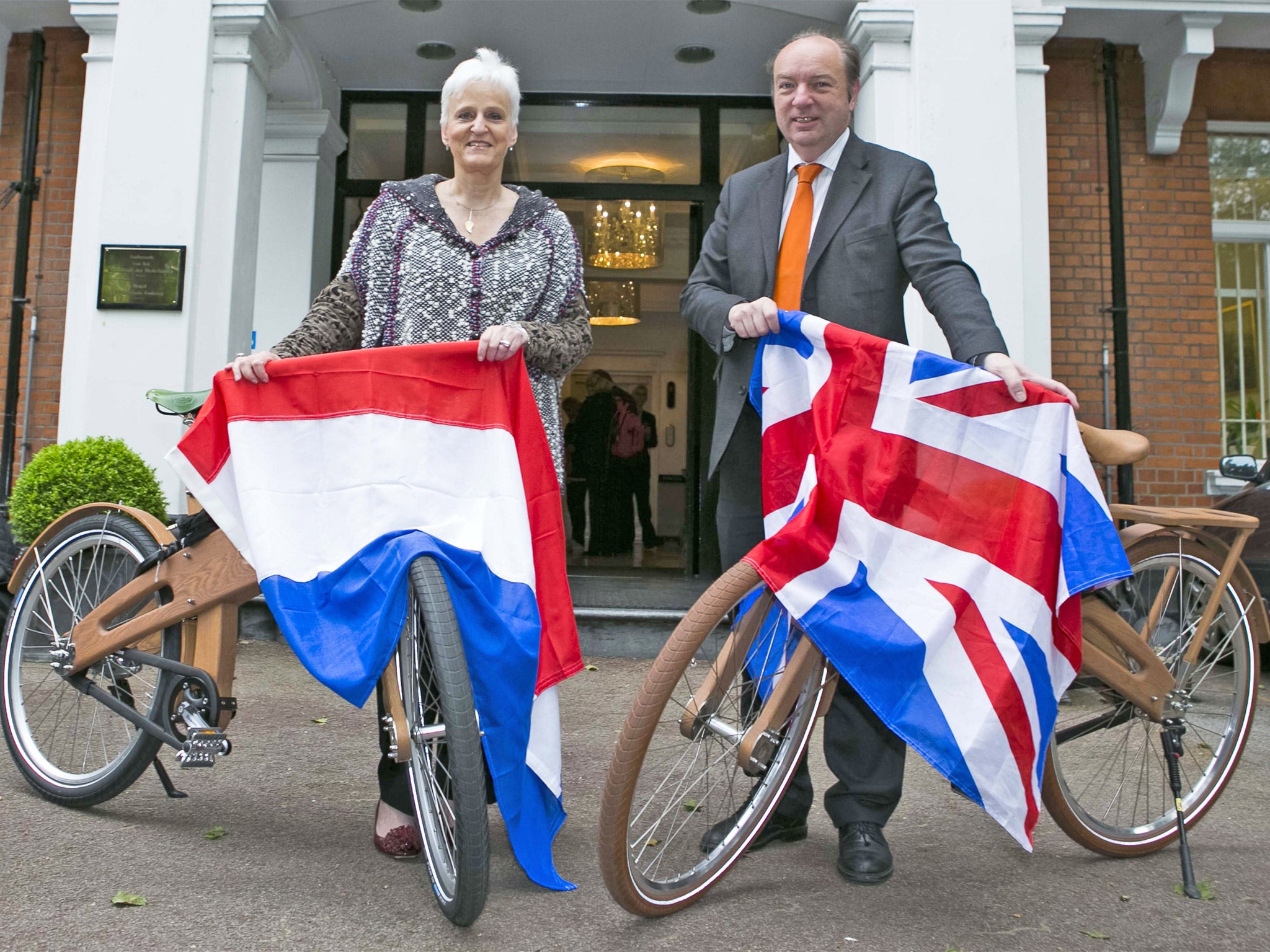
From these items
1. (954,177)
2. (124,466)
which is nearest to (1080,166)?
(954,177)

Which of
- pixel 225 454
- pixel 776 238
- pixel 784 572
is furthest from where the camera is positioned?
pixel 776 238

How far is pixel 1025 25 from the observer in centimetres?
620

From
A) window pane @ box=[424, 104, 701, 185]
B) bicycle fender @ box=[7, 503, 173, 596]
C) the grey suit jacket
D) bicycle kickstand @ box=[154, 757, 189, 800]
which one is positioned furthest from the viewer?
window pane @ box=[424, 104, 701, 185]

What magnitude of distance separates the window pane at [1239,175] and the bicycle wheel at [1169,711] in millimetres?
5693

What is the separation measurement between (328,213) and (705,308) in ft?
20.3

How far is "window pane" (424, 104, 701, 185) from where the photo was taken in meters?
8.05

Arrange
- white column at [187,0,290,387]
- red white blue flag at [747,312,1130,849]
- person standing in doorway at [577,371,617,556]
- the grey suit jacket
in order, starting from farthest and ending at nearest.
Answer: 1. person standing in doorway at [577,371,617,556]
2. white column at [187,0,290,387]
3. the grey suit jacket
4. red white blue flag at [747,312,1130,849]

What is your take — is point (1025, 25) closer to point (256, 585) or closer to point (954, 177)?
point (954, 177)

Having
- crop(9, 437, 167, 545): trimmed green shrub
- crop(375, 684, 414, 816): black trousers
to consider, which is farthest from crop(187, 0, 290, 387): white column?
crop(375, 684, 414, 816): black trousers

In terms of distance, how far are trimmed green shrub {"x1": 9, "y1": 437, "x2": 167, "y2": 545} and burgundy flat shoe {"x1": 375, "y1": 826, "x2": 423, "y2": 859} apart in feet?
10.7

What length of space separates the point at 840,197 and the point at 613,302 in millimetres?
10727

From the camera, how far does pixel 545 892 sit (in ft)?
7.57

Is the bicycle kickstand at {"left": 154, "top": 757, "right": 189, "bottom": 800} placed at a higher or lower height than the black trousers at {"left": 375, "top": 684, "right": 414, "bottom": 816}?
lower

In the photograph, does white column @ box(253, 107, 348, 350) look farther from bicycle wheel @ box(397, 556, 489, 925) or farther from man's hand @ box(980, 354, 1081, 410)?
man's hand @ box(980, 354, 1081, 410)
